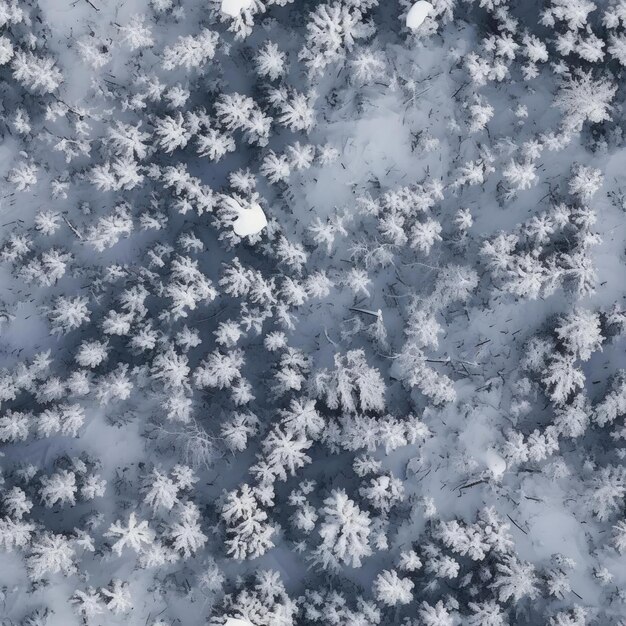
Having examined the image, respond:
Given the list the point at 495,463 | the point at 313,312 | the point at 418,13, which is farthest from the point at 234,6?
the point at 495,463

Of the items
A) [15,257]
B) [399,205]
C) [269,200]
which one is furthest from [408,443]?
[15,257]

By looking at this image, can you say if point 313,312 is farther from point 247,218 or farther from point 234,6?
point 234,6

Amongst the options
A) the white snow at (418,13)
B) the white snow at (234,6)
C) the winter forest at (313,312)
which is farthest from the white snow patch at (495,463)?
the white snow at (234,6)

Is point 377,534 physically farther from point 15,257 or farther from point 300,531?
point 15,257

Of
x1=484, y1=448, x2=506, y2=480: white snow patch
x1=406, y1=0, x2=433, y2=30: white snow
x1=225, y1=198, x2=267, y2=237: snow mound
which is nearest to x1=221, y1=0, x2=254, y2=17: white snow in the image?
x1=406, y1=0, x2=433, y2=30: white snow

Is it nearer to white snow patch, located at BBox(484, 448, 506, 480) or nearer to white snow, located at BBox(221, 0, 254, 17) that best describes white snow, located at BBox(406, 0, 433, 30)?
white snow, located at BBox(221, 0, 254, 17)

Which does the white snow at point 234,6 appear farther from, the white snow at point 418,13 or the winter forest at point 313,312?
the white snow at point 418,13
